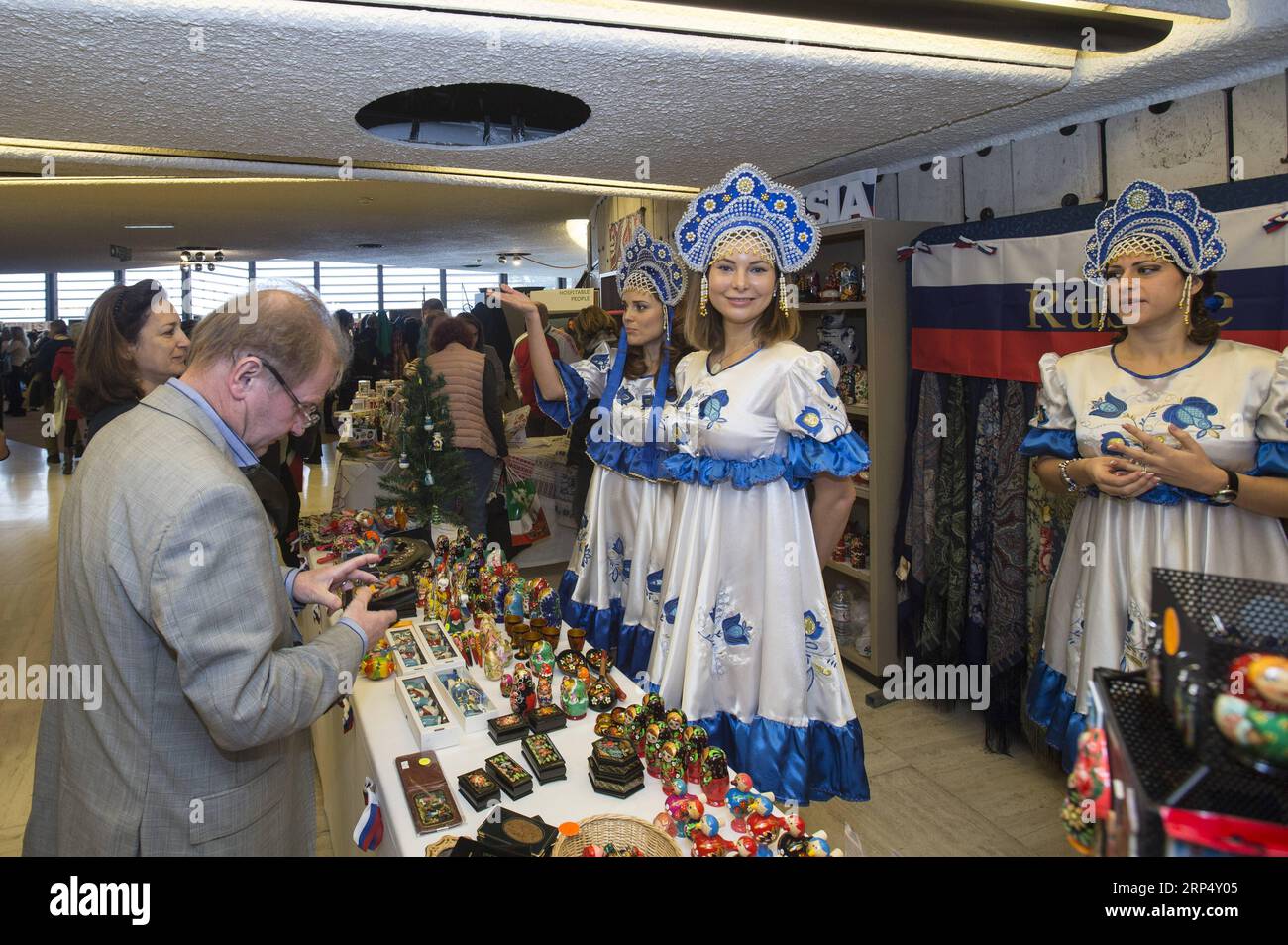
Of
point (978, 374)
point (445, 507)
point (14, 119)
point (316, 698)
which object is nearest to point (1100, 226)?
point (978, 374)

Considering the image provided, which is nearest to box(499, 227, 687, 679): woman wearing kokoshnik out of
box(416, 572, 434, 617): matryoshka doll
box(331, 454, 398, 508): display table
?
box(416, 572, 434, 617): matryoshka doll

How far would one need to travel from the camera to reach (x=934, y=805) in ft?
9.66

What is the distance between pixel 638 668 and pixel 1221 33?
98.6 inches

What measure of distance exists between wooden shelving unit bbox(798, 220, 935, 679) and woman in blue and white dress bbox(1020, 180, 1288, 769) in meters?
1.23

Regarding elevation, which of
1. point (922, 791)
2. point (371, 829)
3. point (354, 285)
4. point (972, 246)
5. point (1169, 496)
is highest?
point (354, 285)

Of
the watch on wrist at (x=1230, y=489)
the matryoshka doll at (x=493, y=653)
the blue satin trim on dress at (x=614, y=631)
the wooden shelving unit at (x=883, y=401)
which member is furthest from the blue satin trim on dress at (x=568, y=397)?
the watch on wrist at (x=1230, y=489)

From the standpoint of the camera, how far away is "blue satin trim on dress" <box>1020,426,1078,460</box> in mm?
2512

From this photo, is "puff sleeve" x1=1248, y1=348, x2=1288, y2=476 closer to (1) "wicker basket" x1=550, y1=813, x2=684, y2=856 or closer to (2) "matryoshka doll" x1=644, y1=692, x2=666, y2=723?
(2) "matryoshka doll" x1=644, y1=692, x2=666, y2=723

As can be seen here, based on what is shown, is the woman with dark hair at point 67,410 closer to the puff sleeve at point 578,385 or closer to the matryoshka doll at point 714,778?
the puff sleeve at point 578,385

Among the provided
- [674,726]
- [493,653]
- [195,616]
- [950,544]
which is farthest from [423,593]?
[950,544]

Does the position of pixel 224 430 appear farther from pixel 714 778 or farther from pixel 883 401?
pixel 883 401

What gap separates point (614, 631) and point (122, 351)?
1870mm

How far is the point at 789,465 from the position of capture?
2.43 m
